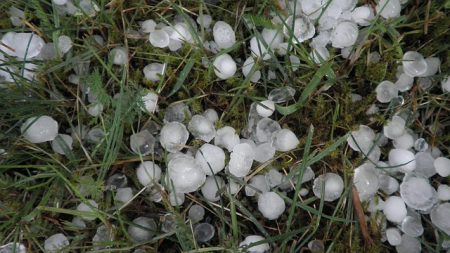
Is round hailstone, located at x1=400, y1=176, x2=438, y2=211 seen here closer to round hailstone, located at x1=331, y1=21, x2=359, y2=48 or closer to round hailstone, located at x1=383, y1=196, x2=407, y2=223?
round hailstone, located at x1=383, y1=196, x2=407, y2=223

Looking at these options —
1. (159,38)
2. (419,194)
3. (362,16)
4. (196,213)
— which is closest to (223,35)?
(159,38)

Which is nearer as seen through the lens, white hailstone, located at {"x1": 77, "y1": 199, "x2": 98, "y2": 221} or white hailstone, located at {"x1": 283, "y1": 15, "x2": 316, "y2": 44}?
white hailstone, located at {"x1": 77, "y1": 199, "x2": 98, "y2": 221}

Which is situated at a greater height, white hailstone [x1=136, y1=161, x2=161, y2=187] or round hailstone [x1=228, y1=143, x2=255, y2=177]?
round hailstone [x1=228, y1=143, x2=255, y2=177]

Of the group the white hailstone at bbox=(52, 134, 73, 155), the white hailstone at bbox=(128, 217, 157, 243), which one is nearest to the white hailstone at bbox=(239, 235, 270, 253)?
the white hailstone at bbox=(128, 217, 157, 243)

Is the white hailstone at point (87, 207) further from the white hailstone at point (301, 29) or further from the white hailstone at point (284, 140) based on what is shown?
the white hailstone at point (301, 29)

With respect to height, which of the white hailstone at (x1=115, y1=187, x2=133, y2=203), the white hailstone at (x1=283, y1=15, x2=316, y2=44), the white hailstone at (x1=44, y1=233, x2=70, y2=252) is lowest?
the white hailstone at (x1=44, y1=233, x2=70, y2=252)

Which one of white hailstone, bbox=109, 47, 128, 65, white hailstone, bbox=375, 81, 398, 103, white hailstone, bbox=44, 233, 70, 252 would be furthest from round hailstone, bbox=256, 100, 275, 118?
white hailstone, bbox=44, 233, 70, 252

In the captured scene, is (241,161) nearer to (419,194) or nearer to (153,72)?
(153,72)

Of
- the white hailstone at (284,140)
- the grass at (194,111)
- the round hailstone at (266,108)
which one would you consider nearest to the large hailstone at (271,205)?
the grass at (194,111)
